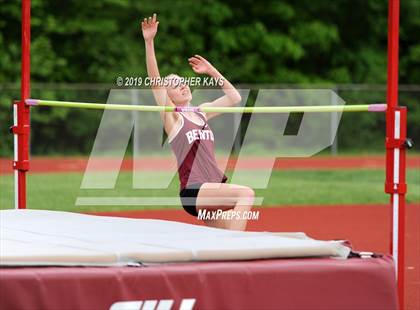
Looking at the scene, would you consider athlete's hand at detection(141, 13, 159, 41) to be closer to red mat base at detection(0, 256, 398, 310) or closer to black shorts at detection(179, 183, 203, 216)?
black shorts at detection(179, 183, 203, 216)

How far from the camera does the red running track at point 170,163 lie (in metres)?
18.1

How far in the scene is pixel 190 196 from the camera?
6.17m

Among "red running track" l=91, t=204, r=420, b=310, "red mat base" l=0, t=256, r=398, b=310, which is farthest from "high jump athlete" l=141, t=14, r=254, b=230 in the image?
"red running track" l=91, t=204, r=420, b=310

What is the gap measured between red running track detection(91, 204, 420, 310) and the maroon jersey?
75.1 inches

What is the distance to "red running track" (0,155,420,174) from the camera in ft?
59.5

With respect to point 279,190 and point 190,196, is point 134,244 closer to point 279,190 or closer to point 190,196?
point 190,196

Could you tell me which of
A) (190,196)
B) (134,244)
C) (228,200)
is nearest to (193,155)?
(190,196)

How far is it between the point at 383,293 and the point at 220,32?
2008 centimetres

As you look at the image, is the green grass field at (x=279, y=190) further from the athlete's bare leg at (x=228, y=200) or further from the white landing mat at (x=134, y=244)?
the white landing mat at (x=134, y=244)

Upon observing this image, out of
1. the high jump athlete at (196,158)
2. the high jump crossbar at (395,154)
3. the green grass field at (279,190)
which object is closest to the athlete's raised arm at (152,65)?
the high jump athlete at (196,158)

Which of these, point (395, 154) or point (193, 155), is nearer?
point (395, 154)

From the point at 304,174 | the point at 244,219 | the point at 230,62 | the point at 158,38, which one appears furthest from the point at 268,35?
the point at 244,219

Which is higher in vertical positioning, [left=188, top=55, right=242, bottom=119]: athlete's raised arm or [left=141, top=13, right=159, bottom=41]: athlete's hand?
[left=141, top=13, right=159, bottom=41]: athlete's hand

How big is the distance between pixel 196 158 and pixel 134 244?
1.73 m
